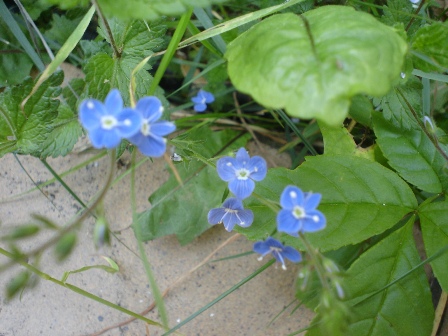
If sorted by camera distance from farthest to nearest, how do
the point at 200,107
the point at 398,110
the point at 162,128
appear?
the point at 200,107
the point at 398,110
the point at 162,128

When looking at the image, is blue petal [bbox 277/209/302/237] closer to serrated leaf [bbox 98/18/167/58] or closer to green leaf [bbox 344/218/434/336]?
green leaf [bbox 344/218/434/336]

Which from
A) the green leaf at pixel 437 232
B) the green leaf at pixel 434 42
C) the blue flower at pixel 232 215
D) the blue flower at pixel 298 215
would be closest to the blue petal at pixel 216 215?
the blue flower at pixel 232 215

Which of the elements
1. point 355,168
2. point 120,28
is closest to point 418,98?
point 355,168

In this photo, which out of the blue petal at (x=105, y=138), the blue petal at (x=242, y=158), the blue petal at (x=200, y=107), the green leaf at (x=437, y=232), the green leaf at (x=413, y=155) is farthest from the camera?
the blue petal at (x=200, y=107)

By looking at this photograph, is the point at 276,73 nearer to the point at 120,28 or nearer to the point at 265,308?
the point at 120,28

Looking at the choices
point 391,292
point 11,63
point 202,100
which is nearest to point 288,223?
point 391,292

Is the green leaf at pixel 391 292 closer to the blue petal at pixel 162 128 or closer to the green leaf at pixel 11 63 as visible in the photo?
the blue petal at pixel 162 128

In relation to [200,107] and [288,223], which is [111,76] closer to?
[200,107]

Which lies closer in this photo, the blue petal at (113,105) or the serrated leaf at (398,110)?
the blue petal at (113,105)
